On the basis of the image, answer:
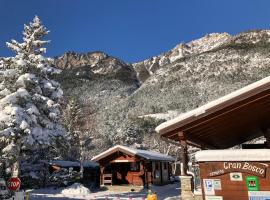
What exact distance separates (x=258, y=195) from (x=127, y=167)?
29237 mm

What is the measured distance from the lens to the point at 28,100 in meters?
25.0

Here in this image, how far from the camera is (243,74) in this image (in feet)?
454

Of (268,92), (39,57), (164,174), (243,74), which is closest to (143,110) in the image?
(243,74)

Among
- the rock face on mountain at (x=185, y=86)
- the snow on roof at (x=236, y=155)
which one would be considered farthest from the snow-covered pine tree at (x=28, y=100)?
the rock face on mountain at (x=185, y=86)

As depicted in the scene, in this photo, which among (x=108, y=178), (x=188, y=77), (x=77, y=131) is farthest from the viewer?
(x=188, y=77)

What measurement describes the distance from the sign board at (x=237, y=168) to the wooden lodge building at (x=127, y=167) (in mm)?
24296

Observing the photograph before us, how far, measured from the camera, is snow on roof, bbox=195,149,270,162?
1015 cm

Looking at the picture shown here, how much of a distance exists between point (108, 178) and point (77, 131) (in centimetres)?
1817

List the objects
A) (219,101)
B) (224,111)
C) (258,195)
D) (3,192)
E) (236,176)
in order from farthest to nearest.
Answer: (3,192) → (224,111) → (219,101) → (236,176) → (258,195)

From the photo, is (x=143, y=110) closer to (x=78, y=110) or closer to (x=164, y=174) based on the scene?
(x=78, y=110)

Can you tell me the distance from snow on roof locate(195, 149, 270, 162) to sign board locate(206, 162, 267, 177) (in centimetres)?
14

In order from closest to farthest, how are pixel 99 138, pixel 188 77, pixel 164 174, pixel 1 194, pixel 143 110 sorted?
pixel 1 194 < pixel 164 174 < pixel 99 138 < pixel 143 110 < pixel 188 77

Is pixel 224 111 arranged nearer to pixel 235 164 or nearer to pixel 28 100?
pixel 235 164

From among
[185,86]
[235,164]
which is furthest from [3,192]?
[185,86]
